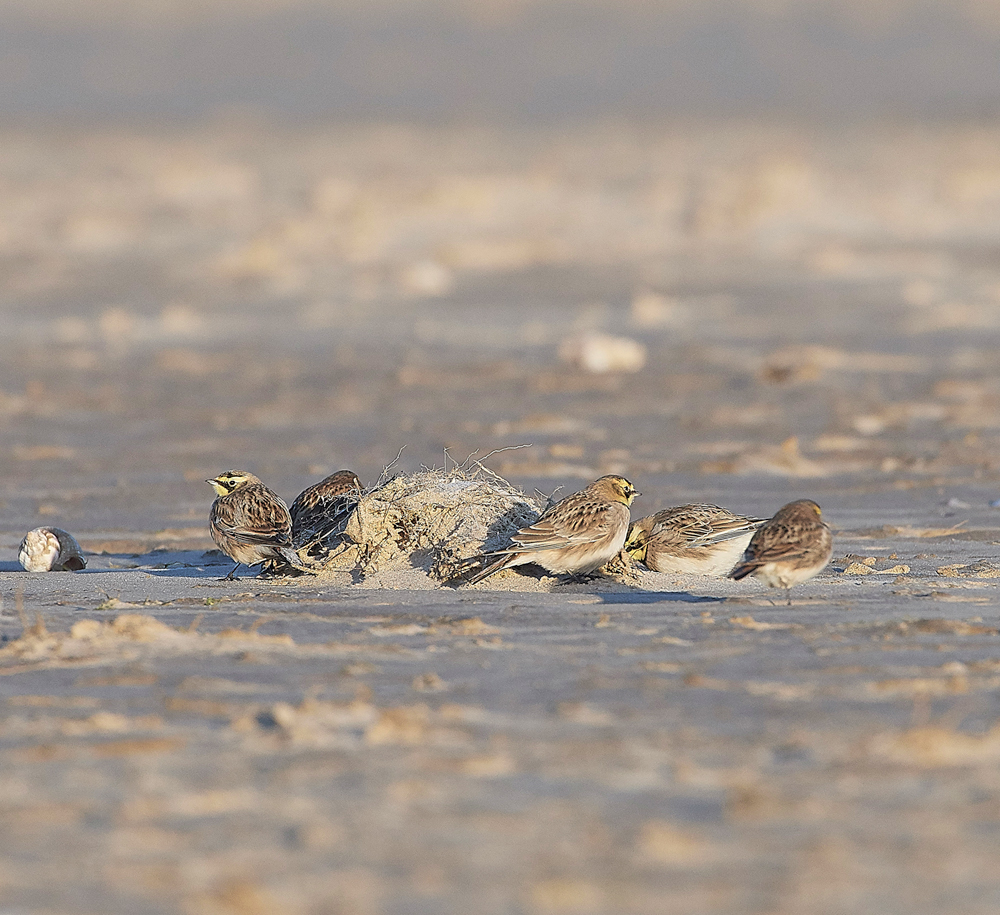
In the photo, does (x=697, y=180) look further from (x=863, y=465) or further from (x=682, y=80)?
(x=682, y=80)

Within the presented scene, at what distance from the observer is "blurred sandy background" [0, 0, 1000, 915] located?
4.35m

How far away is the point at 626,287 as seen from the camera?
24.1 m

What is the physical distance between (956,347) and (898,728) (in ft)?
46.3

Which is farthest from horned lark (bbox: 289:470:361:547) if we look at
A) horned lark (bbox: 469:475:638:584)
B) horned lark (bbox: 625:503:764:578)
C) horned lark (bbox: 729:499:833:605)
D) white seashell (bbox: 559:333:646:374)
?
white seashell (bbox: 559:333:646:374)

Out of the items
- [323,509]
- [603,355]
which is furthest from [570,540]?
[603,355]

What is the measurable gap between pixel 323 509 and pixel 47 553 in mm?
1343

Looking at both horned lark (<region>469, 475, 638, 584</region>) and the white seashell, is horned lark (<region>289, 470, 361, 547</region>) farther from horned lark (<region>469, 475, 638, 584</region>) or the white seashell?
the white seashell

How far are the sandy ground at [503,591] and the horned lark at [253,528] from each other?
7.1 inches

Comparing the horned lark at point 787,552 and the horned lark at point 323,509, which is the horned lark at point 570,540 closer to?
the horned lark at point 787,552

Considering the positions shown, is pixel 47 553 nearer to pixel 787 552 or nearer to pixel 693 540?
pixel 693 540

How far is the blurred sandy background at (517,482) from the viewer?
435 centimetres

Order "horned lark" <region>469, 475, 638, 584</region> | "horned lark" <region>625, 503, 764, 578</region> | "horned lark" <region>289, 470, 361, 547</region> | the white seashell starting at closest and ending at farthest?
"horned lark" <region>469, 475, 638, 584</region> → "horned lark" <region>625, 503, 764, 578</region> → "horned lark" <region>289, 470, 361, 547</region> → the white seashell

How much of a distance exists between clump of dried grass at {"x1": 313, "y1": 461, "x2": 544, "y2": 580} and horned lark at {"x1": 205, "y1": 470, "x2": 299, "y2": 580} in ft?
0.66

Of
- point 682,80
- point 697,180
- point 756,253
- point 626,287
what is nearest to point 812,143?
point 697,180
